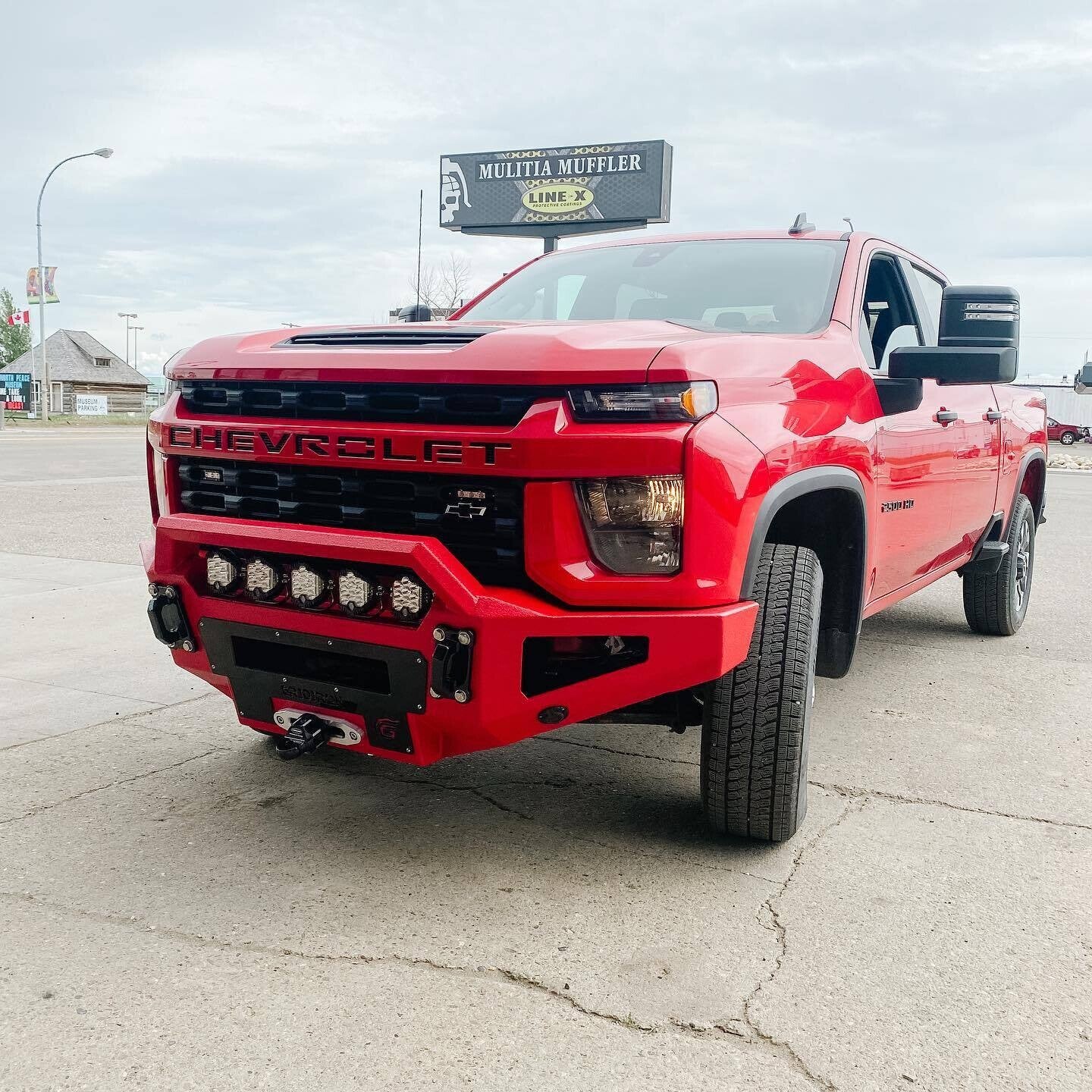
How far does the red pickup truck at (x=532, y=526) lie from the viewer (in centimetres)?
269

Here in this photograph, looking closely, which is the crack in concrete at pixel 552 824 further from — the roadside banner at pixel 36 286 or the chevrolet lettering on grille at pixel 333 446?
the roadside banner at pixel 36 286

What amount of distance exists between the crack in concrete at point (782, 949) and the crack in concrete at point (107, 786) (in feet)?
6.68

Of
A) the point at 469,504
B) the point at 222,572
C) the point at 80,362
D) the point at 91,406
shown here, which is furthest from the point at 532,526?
the point at 80,362

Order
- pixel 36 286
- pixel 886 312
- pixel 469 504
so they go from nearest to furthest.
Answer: pixel 469 504, pixel 886 312, pixel 36 286

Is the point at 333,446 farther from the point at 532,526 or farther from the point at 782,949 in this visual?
the point at 782,949

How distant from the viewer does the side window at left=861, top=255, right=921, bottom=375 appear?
13.8 feet

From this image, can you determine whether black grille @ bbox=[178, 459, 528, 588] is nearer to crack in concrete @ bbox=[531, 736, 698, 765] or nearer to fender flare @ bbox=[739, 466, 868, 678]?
fender flare @ bbox=[739, 466, 868, 678]

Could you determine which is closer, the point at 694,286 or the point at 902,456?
the point at 902,456

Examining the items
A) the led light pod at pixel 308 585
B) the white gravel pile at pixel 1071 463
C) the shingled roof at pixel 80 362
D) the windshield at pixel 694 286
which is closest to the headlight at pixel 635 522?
the led light pod at pixel 308 585

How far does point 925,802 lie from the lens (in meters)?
3.68

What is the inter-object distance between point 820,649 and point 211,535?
6.47ft

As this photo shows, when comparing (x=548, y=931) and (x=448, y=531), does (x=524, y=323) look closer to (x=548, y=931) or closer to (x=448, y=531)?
(x=448, y=531)

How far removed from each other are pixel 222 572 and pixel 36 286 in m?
41.6

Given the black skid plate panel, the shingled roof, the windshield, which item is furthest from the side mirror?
the shingled roof
